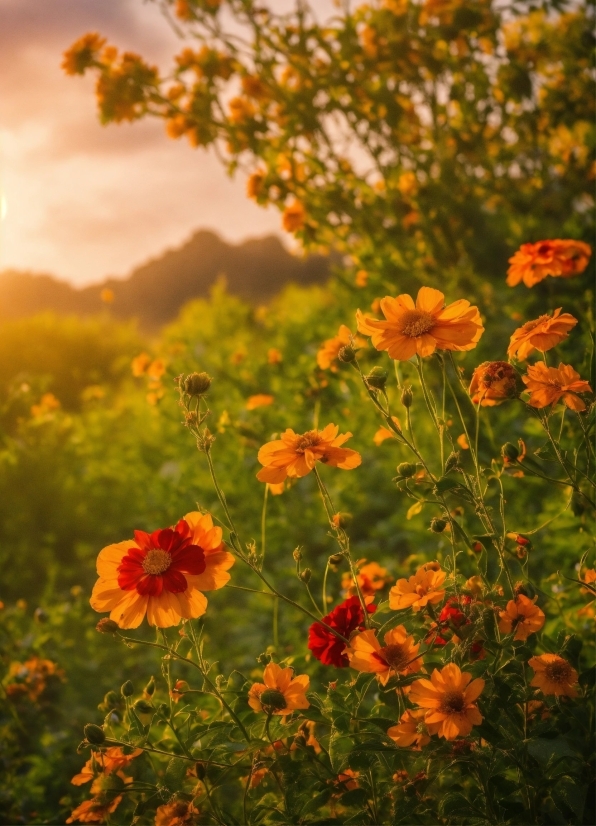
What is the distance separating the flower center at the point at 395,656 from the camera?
3.56 ft

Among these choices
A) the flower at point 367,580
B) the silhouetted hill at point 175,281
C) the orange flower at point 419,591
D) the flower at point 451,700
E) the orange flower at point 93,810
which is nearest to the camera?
the flower at point 451,700

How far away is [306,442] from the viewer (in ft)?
3.77

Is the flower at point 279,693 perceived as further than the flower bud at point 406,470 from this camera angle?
No

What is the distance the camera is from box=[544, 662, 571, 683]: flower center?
111 cm

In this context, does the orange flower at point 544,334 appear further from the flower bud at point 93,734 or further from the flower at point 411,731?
the flower bud at point 93,734

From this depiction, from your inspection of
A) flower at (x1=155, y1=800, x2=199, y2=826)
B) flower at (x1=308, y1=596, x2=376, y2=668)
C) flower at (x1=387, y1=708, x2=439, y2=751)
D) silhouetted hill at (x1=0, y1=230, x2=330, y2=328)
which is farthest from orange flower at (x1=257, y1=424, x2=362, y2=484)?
silhouetted hill at (x1=0, y1=230, x2=330, y2=328)

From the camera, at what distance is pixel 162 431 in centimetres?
477

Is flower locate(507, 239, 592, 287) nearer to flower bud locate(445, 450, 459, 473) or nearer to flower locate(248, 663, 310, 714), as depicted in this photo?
flower bud locate(445, 450, 459, 473)

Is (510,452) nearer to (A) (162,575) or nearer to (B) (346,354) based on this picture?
(B) (346,354)

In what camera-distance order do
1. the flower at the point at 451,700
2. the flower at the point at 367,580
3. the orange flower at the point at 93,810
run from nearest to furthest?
the flower at the point at 451,700
the orange flower at the point at 93,810
the flower at the point at 367,580

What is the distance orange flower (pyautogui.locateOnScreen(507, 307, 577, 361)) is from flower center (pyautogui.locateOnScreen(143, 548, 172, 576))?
25.4 inches

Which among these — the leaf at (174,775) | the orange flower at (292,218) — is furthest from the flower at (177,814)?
the orange flower at (292,218)

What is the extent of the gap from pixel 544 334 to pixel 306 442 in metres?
0.42

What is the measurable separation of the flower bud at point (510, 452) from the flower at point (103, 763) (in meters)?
0.81
